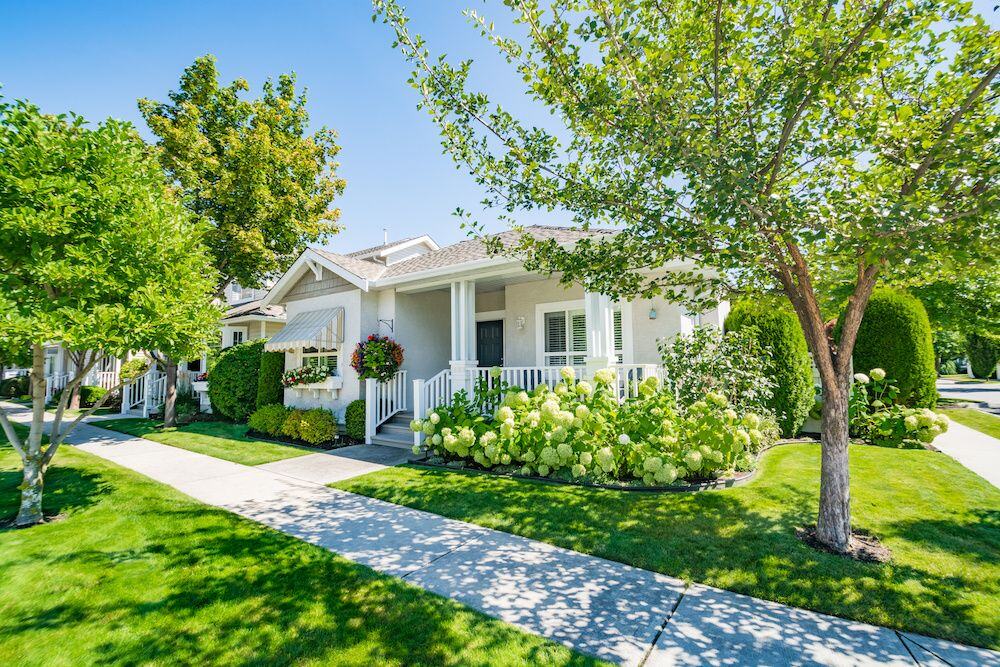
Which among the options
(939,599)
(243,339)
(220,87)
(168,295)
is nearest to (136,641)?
(168,295)

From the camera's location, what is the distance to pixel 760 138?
504 cm

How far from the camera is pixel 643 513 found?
579 cm

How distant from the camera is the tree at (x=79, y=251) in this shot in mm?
5227

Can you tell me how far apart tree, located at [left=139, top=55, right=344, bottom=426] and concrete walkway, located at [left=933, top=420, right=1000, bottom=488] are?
750 inches

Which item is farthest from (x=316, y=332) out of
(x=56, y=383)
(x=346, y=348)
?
→ (x=56, y=383)

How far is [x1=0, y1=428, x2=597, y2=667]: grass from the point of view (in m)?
3.17

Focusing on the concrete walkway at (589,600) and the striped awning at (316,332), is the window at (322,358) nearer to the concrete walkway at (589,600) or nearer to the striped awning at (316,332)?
the striped awning at (316,332)

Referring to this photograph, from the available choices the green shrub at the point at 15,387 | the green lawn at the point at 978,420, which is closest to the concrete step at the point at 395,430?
the green lawn at the point at 978,420

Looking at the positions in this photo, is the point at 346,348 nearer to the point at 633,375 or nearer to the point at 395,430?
the point at 395,430

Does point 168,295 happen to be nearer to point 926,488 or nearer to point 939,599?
point 939,599

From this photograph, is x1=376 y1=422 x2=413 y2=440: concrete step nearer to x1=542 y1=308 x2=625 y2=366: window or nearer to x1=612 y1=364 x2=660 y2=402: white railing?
x1=542 y1=308 x2=625 y2=366: window

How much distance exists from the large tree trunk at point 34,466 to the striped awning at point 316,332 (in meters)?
5.94

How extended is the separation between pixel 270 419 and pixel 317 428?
2.19 m

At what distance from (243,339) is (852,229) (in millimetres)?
21007
